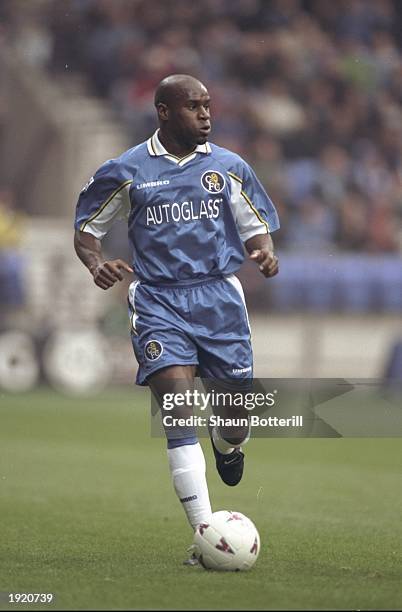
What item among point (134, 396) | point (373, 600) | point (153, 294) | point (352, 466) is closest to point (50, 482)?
point (352, 466)

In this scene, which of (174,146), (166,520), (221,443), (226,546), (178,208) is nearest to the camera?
(226,546)

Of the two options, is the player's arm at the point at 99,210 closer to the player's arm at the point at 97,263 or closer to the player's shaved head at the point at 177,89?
the player's arm at the point at 97,263

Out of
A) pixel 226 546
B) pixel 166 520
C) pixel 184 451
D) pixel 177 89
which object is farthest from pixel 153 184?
pixel 166 520

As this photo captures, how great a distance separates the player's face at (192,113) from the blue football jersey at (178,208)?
0.12 m

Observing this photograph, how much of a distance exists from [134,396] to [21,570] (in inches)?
365

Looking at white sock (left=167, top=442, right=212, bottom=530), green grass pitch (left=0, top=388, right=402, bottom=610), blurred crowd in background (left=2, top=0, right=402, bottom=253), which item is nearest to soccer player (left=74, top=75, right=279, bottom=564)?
white sock (left=167, top=442, right=212, bottom=530)

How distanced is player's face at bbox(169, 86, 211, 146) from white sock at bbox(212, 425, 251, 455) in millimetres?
1154

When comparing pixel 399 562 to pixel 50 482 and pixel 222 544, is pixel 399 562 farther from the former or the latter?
pixel 50 482

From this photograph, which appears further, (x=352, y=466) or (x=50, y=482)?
(x=352, y=466)

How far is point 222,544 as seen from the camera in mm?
4742

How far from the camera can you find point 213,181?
5.11 metres

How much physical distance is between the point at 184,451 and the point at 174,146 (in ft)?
3.87

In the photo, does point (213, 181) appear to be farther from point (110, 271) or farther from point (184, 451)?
point (184, 451)

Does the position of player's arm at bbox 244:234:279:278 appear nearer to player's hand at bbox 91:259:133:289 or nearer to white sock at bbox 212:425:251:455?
player's hand at bbox 91:259:133:289
